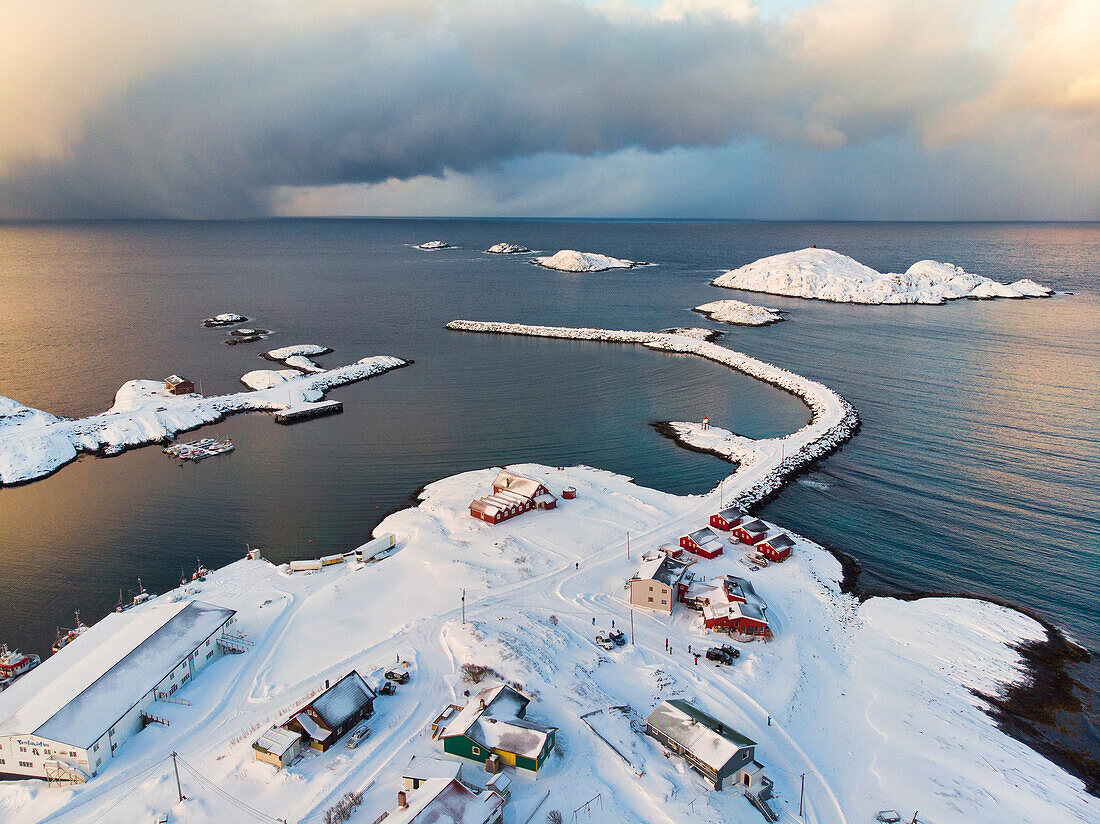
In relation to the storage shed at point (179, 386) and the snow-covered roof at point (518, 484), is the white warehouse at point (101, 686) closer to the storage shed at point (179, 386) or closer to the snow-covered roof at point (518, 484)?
the snow-covered roof at point (518, 484)

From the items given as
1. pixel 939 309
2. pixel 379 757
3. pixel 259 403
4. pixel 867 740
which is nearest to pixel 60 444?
pixel 259 403

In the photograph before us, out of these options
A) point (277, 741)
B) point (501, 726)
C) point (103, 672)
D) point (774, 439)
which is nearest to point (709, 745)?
point (501, 726)

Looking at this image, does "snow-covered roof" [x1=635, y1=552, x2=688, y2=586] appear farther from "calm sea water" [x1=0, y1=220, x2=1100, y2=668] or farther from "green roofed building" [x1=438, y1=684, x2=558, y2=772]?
"calm sea water" [x1=0, y1=220, x2=1100, y2=668]

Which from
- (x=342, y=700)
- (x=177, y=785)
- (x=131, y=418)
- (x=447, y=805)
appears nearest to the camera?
(x=447, y=805)

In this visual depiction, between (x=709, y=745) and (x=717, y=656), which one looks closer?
(x=709, y=745)

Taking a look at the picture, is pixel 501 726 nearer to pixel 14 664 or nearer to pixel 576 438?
pixel 14 664

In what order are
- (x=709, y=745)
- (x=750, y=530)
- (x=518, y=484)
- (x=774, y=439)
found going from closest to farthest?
(x=709, y=745) < (x=750, y=530) < (x=518, y=484) < (x=774, y=439)
